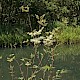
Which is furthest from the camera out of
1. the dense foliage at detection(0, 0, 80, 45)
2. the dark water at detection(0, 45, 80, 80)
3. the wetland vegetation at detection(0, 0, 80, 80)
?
the dense foliage at detection(0, 0, 80, 45)

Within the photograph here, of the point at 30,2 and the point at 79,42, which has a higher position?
the point at 30,2

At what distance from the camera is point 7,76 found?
7.16 metres

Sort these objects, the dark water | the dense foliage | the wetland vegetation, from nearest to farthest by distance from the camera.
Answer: the dark water < the wetland vegetation < the dense foliage

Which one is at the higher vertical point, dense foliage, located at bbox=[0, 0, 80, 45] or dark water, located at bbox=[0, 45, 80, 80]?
dense foliage, located at bbox=[0, 0, 80, 45]

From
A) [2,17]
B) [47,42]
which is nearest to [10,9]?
[2,17]

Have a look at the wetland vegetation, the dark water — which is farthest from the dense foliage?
the dark water

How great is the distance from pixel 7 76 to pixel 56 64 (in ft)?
5.65

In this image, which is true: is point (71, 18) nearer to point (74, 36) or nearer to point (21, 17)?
point (21, 17)

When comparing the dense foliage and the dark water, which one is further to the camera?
the dense foliage

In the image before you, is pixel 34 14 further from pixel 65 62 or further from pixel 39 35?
pixel 65 62

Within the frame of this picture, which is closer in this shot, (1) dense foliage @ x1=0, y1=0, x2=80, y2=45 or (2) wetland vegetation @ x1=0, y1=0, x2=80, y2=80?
(2) wetland vegetation @ x1=0, y1=0, x2=80, y2=80

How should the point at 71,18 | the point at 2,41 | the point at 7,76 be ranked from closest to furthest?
1. the point at 7,76
2. the point at 2,41
3. the point at 71,18

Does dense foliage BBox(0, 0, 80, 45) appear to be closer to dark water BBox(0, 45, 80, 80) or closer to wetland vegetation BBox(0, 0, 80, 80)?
wetland vegetation BBox(0, 0, 80, 80)

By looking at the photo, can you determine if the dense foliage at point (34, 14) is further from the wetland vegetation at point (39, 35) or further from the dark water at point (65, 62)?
the dark water at point (65, 62)
